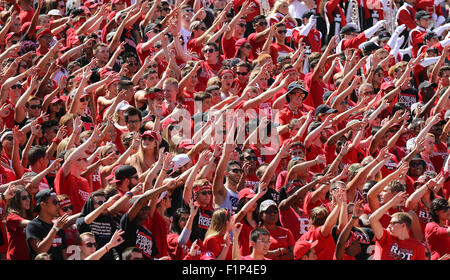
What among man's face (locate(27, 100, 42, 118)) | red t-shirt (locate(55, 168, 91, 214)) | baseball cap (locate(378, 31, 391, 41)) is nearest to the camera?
red t-shirt (locate(55, 168, 91, 214))

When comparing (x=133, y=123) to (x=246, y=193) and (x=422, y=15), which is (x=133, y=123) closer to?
(x=246, y=193)

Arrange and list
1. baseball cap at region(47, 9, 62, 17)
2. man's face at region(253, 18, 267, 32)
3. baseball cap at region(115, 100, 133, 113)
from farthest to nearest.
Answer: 1. baseball cap at region(47, 9, 62, 17)
2. man's face at region(253, 18, 267, 32)
3. baseball cap at region(115, 100, 133, 113)

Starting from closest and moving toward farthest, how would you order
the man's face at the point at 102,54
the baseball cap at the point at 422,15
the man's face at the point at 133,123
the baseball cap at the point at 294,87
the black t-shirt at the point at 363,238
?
the black t-shirt at the point at 363,238, the man's face at the point at 133,123, the baseball cap at the point at 294,87, the man's face at the point at 102,54, the baseball cap at the point at 422,15

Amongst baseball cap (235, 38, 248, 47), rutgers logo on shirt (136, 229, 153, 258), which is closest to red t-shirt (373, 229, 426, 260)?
rutgers logo on shirt (136, 229, 153, 258)

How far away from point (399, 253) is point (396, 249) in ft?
0.16

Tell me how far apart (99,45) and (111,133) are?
2.36 m

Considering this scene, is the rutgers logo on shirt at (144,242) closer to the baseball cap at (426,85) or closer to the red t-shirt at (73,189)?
the red t-shirt at (73,189)

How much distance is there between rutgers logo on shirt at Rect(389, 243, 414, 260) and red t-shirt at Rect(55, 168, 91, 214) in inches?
113

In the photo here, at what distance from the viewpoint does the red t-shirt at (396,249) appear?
9.71m

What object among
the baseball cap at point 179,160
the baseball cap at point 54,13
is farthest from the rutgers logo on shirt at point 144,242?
the baseball cap at point 54,13

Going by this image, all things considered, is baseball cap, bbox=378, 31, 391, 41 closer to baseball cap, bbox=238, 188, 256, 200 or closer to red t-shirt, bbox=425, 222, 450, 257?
red t-shirt, bbox=425, 222, 450, 257

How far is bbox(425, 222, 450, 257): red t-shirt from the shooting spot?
34.9 feet

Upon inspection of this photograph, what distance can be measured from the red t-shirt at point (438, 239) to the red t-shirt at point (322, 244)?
1221 millimetres

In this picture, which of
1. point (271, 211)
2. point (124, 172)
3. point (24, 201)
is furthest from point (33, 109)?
point (271, 211)
